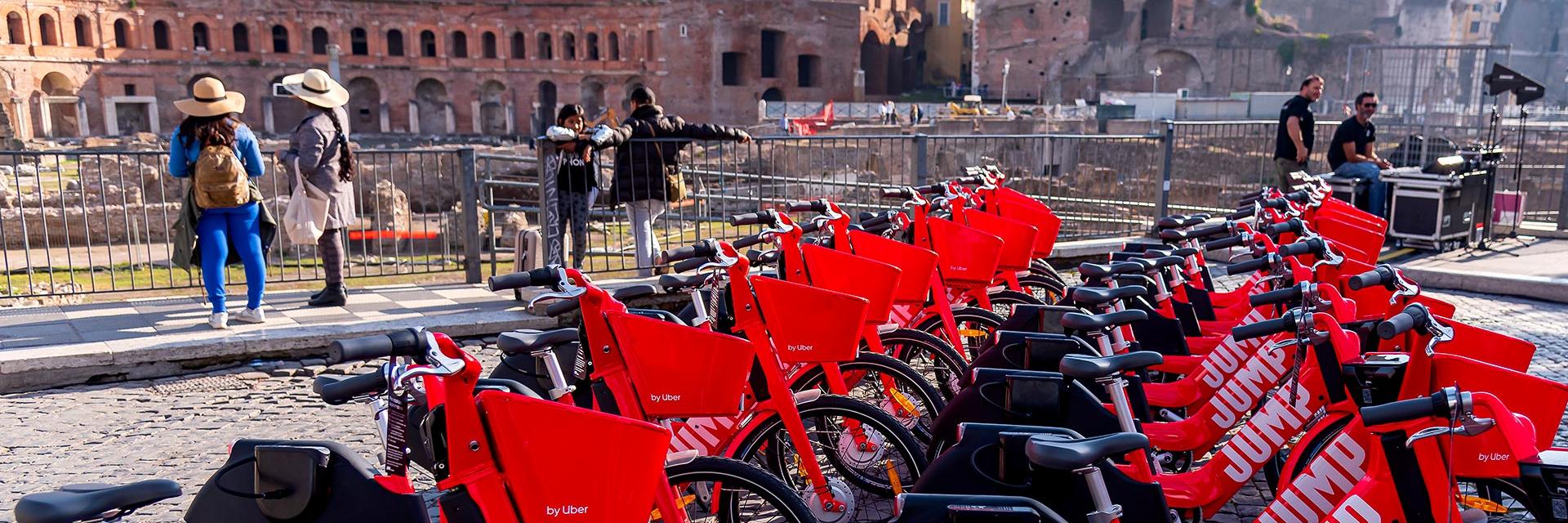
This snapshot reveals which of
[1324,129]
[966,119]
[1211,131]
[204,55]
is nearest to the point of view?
[1211,131]

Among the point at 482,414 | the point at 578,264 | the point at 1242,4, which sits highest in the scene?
the point at 1242,4

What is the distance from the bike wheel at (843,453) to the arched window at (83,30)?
173 feet

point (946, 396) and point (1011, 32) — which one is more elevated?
point (1011, 32)

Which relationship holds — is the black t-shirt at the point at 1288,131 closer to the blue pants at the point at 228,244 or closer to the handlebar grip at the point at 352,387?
the blue pants at the point at 228,244

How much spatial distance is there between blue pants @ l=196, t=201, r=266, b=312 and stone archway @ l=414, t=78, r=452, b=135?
49705 millimetres

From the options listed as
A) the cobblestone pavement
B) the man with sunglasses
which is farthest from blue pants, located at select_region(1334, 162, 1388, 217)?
the cobblestone pavement

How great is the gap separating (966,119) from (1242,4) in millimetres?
21787

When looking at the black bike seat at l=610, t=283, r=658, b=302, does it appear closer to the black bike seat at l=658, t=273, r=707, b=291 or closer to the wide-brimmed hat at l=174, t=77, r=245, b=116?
the black bike seat at l=658, t=273, r=707, b=291

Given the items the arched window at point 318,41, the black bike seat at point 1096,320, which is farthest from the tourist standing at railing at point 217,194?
the arched window at point 318,41

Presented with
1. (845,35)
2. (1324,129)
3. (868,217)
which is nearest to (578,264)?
(868,217)

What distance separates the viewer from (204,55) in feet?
164

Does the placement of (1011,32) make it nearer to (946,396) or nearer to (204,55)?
(204,55)

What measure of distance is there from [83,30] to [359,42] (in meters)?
10.8

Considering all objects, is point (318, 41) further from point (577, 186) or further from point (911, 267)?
point (911, 267)
